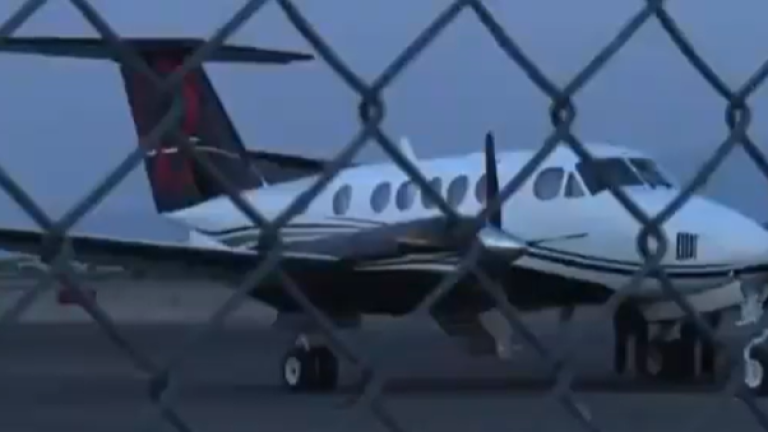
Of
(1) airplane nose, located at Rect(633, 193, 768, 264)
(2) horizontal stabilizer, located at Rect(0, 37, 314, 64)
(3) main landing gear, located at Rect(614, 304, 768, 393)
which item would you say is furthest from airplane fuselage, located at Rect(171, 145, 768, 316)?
(2) horizontal stabilizer, located at Rect(0, 37, 314, 64)

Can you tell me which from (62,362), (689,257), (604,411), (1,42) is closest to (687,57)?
(1,42)

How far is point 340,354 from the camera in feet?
6.82

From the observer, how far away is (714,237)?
15281mm

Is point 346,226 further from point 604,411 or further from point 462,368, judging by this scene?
point 604,411

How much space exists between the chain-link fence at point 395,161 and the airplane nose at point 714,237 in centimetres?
1269

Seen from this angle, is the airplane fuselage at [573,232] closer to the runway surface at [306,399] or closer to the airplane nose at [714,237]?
the airplane nose at [714,237]

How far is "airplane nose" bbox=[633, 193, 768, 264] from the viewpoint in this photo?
49.1ft

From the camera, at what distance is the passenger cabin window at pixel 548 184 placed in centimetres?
1567

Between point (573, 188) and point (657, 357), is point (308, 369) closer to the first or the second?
point (573, 188)

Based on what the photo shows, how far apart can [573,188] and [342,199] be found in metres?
2.42

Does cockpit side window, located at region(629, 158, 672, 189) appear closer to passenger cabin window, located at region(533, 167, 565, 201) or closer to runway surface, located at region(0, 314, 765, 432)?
passenger cabin window, located at region(533, 167, 565, 201)

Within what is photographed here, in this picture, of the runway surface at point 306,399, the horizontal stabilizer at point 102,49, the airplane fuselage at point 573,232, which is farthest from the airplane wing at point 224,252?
the horizontal stabilizer at point 102,49

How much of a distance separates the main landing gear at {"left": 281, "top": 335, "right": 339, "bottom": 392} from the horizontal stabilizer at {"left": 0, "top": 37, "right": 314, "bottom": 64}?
12.3m

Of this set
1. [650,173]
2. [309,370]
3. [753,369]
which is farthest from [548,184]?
[753,369]
